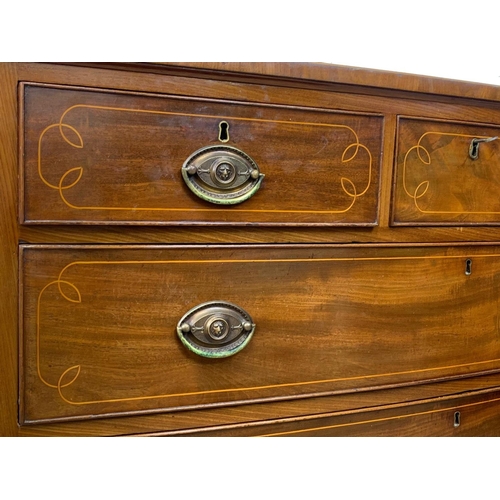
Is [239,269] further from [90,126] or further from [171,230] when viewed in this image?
[90,126]

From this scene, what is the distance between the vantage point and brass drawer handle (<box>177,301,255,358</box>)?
79cm

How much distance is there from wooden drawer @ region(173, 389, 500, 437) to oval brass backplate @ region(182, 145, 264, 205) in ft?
1.27

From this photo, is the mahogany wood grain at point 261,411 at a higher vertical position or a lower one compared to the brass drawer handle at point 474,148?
lower

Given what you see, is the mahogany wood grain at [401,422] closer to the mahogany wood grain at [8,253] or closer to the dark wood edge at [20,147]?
the mahogany wood grain at [8,253]

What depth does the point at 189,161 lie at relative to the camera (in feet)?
2.48

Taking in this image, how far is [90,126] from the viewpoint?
714mm

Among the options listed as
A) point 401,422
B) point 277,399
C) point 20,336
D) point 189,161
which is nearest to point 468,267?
point 401,422

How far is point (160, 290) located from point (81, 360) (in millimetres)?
157

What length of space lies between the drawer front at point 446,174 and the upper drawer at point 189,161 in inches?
2.3

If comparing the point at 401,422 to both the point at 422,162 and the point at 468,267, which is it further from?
the point at 422,162

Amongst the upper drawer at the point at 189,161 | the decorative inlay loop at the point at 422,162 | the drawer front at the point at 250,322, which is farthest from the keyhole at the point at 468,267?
the upper drawer at the point at 189,161

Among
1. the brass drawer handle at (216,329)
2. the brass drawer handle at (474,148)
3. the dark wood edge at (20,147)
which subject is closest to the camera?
the dark wood edge at (20,147)

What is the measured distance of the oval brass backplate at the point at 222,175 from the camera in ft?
A: 2.48

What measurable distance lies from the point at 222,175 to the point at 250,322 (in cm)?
24
